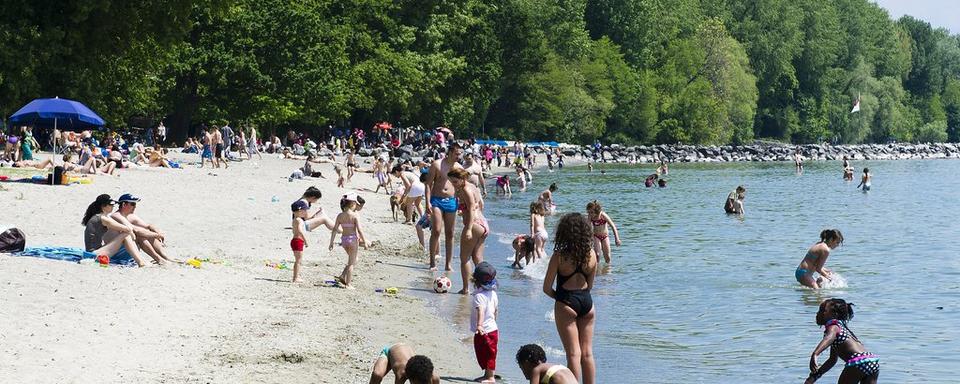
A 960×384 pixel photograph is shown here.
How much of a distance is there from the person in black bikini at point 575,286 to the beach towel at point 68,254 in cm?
757

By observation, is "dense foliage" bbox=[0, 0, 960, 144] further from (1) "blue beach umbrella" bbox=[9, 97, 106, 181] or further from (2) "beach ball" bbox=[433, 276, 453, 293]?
(2) "beach ball" bbox=[433, 276, 453, 293]

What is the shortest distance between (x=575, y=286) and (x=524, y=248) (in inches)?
423

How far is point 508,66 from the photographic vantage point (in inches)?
3447

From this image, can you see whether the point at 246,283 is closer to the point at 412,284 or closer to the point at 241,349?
the point at 412,284

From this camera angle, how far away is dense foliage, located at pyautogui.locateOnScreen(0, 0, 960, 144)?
3788cm

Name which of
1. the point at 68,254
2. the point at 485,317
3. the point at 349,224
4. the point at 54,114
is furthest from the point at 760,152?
the point at 485,317

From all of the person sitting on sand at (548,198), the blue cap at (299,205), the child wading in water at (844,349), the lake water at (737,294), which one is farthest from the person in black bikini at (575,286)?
the person sitting on sand at (548,198)

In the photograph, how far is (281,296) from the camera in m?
15.2

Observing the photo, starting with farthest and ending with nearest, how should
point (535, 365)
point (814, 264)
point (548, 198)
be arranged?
1. point (548, 198)
2. point (814, 264)
3. point (535, 365)

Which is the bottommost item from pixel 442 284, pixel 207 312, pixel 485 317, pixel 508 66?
pixel 442 284

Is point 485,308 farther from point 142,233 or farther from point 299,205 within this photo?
point 142,233

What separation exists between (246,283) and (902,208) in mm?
38587

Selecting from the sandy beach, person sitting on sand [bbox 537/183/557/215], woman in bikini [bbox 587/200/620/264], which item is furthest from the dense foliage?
woman in bikini [bbox 587/200/620/264]

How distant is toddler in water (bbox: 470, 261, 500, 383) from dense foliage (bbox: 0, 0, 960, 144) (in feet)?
85.0
